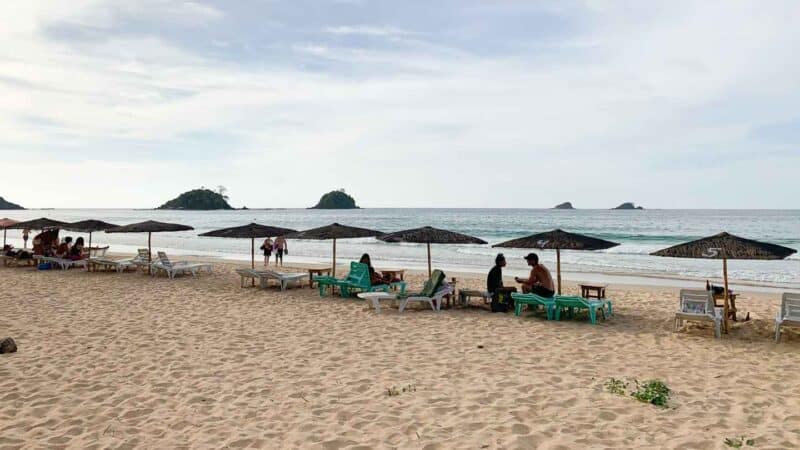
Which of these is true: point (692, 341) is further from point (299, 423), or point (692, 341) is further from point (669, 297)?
point (299, 423)

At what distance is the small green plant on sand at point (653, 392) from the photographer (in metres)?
4.88

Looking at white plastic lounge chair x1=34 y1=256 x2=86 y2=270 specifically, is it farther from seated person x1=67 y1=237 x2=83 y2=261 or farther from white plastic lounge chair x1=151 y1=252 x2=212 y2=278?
white plastic lounge chair x1=151 y1=252 x2=212 y2=278

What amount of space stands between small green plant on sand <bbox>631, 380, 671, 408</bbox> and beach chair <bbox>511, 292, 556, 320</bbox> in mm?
3291

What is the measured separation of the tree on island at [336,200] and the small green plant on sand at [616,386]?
15766 centimetres

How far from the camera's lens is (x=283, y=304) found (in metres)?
10.3

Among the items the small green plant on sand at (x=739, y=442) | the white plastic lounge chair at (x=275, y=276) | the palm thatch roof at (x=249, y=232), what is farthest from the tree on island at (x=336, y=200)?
the small green plant on sand at (x=739, y=442)

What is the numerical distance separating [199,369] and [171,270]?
894 cm

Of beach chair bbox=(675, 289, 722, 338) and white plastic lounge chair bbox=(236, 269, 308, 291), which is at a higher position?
white plastic lounge chair bbox=(236, 269, 308, 291)

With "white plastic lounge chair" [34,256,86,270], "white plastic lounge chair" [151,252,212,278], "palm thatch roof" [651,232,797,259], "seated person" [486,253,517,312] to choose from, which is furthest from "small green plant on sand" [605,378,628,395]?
"white plastic lounge chair" [34,256,86,270]

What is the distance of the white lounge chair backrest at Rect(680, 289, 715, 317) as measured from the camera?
8016 millimetres

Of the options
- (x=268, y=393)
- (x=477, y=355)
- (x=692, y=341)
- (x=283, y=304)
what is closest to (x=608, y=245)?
(x=692, y=341)

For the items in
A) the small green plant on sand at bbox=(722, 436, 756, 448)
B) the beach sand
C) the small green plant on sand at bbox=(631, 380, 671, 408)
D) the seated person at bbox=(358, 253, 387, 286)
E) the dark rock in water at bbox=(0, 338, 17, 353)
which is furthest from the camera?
the seated person at bbox=(358, 253, 387, 286)

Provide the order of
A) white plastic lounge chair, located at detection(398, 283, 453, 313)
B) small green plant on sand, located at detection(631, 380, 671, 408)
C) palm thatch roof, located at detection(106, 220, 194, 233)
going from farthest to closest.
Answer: palm thatch roof, located at detection(106, 220, 194, 233)
white plastic lounge chair, located at detection(398, 283, 453, 313)
small green plant on sand, located at detection(631, 380, 671, 408)

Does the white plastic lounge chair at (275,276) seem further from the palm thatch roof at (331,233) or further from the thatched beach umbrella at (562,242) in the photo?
the thatched beach umbrella at (562,242)
